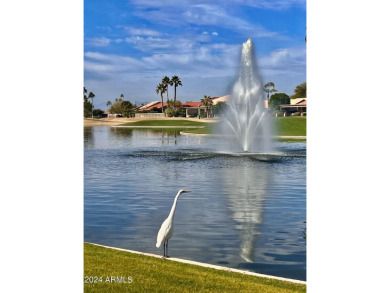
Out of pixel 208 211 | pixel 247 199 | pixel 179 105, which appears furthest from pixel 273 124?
pixel 208 211

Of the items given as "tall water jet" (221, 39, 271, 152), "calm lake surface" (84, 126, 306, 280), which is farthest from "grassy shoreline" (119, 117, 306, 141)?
"calm lake surface" (84, 126, 306, 280)

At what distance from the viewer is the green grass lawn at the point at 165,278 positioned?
21.1 ft

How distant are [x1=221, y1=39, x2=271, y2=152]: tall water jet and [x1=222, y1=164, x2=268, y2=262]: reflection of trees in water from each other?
466 cm

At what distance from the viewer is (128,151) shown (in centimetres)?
2156

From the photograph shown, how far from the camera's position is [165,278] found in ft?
21.6

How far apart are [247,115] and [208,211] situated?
478 inches

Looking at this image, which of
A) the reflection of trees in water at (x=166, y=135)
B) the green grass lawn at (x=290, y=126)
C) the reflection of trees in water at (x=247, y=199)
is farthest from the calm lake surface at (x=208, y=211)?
the green grass lawn at (x=290, y=126)

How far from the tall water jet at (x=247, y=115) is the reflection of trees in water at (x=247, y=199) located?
4.66 metres

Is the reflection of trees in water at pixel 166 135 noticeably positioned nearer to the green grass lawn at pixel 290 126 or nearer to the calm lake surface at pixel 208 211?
the green grass lawn at pixel 290 126

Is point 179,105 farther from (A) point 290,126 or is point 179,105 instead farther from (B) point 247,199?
(B) point 247,199
